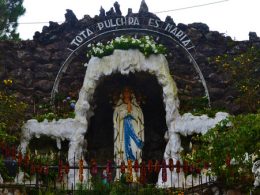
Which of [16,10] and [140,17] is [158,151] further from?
[16,10]

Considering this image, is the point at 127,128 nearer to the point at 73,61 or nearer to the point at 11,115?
the point at 73,61

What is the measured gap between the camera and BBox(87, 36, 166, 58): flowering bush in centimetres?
1548

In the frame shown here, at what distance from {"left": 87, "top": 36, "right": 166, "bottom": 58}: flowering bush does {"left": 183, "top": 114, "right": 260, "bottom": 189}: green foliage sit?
4.64 meters

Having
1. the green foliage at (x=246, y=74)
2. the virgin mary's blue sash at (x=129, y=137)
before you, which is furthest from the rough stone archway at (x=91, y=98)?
the green foliage at (x=246, y=74)

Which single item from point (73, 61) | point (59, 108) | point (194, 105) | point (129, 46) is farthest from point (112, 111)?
point (194, 105)

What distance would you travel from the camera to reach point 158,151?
16.6m

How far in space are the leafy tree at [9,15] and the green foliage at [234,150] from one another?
13.1 meters

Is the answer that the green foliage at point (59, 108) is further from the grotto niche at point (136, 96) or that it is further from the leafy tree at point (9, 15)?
the leafy tree at point (9, 15)

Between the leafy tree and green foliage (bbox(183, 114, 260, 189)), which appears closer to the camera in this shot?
green foliage (bbox(183, 114, 260, 189))

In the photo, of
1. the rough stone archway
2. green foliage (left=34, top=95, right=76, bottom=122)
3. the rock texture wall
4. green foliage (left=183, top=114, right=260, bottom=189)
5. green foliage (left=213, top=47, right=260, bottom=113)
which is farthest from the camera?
the rock texture wall

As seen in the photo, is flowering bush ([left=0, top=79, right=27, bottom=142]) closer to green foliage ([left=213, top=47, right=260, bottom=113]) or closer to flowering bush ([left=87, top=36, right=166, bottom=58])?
flowering bush ([left=87, top=36, right=166, bottom=58])

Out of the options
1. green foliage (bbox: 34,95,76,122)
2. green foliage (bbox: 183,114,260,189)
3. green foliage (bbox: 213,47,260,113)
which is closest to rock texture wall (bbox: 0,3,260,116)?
green foliage (bbox: 213,47,260,113)

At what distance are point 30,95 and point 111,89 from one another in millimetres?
2321

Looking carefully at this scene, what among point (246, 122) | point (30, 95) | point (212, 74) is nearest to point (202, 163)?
point (246, 122)
